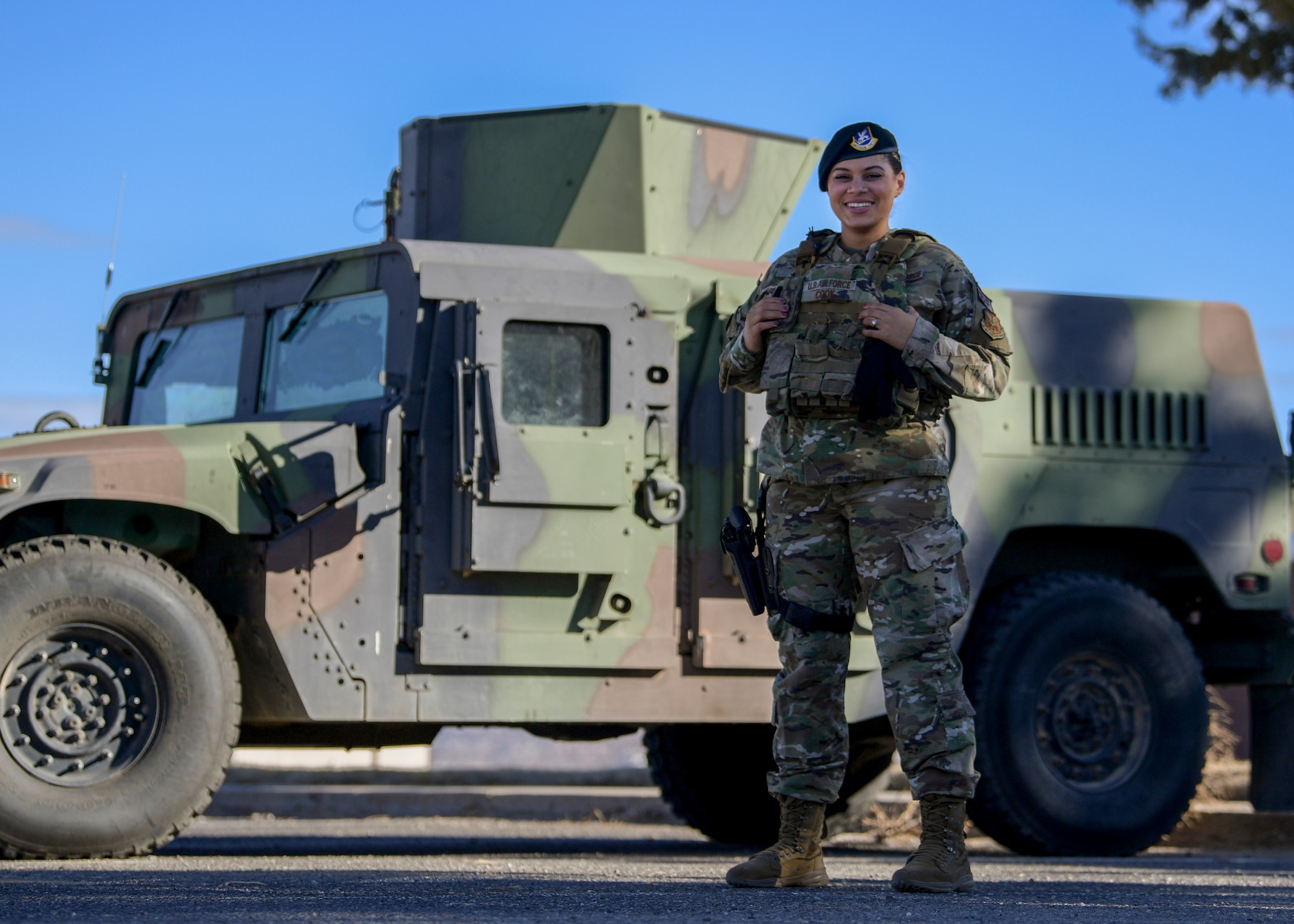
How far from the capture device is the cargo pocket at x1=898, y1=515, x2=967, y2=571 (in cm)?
386

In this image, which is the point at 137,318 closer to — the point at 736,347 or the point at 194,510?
the point at 194,510

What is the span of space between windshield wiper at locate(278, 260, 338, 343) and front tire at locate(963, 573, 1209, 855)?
2.45 metres

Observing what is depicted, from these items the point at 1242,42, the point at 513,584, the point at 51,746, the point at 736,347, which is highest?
the point at 1242,42

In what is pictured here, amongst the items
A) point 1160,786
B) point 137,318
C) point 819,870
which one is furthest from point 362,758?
point 819,870

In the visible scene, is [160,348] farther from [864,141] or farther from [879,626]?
[879,626]

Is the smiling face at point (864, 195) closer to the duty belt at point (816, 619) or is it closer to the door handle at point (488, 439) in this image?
the duty belt at point (816, 619)

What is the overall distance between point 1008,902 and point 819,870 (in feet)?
1.54

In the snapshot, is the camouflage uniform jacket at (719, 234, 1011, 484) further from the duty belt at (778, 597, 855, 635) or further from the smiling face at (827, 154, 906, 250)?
the duty belt at (778, 597, 855, 635)

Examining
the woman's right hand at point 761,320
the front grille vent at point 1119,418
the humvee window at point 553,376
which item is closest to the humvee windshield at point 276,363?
the humvee window at point 553,376

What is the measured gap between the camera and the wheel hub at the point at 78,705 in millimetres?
4746

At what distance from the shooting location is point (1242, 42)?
10789 mm

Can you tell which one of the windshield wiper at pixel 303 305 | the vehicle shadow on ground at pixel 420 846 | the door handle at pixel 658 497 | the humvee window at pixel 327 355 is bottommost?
the vehicle shadow on ground at pixel 420 846

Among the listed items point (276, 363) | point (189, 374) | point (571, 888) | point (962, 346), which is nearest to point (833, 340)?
point (962, 346)

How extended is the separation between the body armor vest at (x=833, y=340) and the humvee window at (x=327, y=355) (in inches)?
67.3
